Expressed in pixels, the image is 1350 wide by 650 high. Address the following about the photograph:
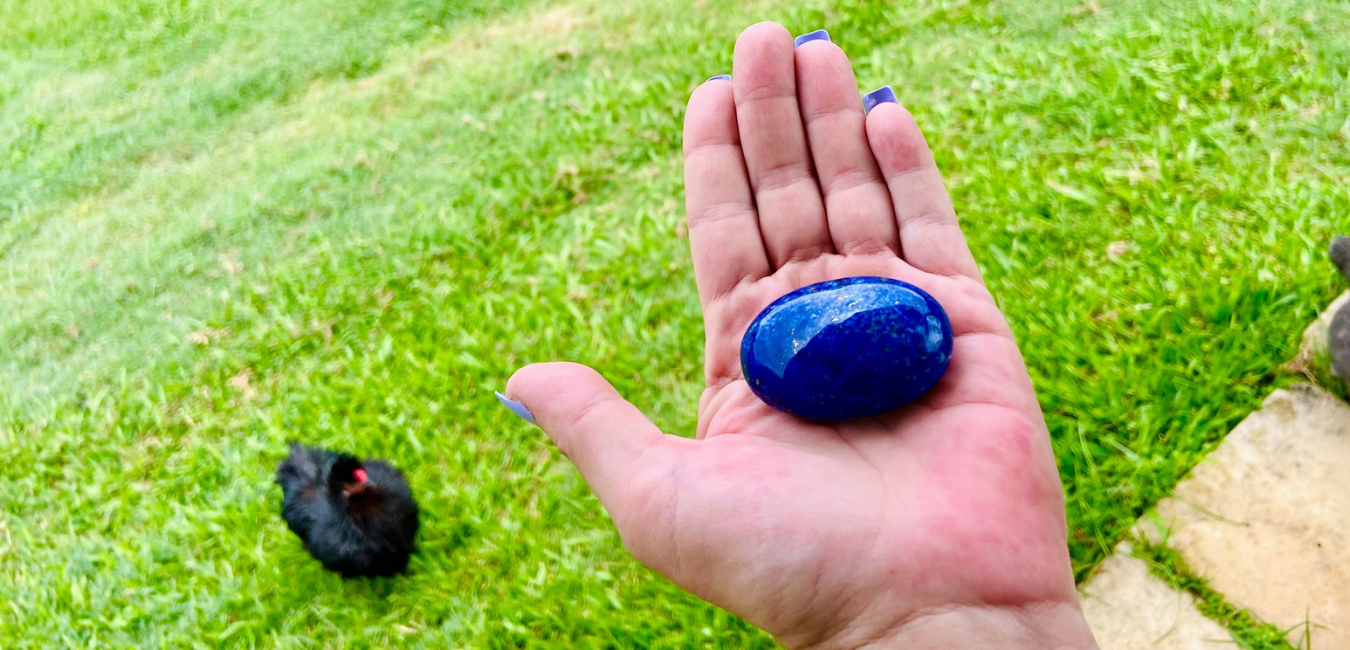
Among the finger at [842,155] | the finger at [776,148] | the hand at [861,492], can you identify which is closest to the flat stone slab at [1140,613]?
the hand at [861,492]

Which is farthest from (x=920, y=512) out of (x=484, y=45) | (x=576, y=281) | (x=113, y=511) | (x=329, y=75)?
(x=329, y=75)

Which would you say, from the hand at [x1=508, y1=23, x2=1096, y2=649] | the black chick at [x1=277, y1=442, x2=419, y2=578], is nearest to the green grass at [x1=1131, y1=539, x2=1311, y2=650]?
the hand at [x1=508, y1=23, x2=1096, y2=649]

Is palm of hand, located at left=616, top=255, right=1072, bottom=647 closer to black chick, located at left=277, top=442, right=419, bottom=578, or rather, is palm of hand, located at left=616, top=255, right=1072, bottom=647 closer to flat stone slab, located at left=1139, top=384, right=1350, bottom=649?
flat stone slab, located at left=1139, top=384, right=1350, bottom=649

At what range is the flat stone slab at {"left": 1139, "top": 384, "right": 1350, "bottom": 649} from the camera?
84.2 inches

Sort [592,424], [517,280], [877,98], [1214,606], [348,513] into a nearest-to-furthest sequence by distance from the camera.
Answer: [592,424] < [1214,606] < [877,98] < [348,513] < [517,280]

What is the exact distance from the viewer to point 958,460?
5.25 feet

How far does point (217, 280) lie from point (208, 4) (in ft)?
11.0

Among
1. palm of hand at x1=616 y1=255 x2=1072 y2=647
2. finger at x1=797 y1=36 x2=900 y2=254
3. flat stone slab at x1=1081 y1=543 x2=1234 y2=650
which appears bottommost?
flat stone slab at x1=1081 y1=543 x2=1234 y2=650

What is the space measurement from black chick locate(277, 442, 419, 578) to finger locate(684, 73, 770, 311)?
4.44ft

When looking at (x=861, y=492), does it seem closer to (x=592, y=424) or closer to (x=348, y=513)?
(x=592, y=424)

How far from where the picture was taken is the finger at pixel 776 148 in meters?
2.30

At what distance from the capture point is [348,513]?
2.75 m

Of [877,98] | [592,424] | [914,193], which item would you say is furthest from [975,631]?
[877,98]

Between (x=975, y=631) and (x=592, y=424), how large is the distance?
82 cm
